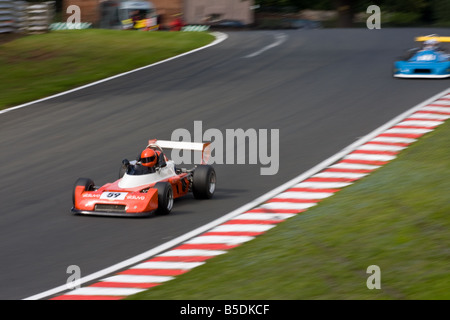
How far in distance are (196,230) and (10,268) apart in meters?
2.57

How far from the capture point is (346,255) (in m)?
8.80

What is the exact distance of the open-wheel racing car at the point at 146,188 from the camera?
11242 millimetres

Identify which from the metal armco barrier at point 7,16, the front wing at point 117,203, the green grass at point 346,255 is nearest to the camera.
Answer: the green grass at point 346,255

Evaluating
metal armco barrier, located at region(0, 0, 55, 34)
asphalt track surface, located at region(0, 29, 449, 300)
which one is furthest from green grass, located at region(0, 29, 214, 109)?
asphalt track surface, located at region(0, 29, 449, 300)

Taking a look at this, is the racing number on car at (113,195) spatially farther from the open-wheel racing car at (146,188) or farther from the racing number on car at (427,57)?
the racing number on car at (427,57)

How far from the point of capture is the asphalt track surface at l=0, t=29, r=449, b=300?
10242mm

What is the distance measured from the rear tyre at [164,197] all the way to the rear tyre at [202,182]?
786 mm

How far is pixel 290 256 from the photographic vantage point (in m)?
8.98

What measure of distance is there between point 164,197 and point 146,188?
44 cm

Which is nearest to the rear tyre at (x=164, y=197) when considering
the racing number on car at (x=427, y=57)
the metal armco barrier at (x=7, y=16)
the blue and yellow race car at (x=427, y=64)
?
the blue and yellow race car at (x=427, y=64)

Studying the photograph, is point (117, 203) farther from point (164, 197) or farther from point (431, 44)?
point (431, 44)

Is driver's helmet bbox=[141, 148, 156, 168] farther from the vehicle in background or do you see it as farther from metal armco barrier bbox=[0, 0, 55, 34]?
the vehicle in background
